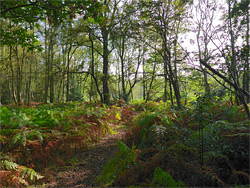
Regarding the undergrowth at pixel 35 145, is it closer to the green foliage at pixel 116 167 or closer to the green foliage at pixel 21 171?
the green foliage at pixel 21 171

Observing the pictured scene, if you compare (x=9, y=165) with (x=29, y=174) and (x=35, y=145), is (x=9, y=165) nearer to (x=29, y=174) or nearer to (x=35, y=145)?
(x=29, y=174)

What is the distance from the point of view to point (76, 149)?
4.29m

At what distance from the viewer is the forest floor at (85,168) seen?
2.93 meters

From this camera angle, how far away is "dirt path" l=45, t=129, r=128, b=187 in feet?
9.59

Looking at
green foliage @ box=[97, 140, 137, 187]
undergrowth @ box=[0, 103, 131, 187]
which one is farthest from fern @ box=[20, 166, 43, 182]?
green foliage @ box=[97, 140, 137, 187]

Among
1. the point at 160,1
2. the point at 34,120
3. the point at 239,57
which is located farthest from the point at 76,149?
the point at 239,57

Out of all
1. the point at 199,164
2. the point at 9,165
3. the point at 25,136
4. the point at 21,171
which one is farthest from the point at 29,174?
the point at 199,164

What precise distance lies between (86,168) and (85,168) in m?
0.02

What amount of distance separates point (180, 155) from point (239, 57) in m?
4.61

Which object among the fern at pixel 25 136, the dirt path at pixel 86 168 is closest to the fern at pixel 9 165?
the fern at pixel 25 136

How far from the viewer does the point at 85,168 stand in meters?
3.51

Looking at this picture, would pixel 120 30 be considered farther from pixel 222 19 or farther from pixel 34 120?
pixel 34 120

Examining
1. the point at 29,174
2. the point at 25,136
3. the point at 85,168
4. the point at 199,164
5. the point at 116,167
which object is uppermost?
the point at 25,136

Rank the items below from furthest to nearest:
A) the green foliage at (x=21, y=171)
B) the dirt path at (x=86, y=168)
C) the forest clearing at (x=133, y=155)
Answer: the dirt path at (x=86, y=168)
the green foliage at (x=21, y=171)
the forest clearing at (x=133, y=155)
